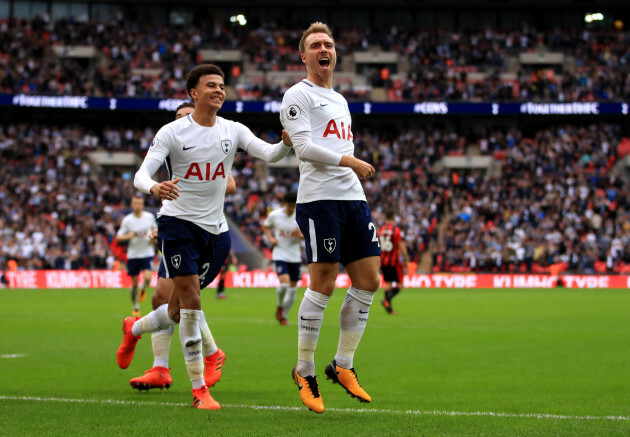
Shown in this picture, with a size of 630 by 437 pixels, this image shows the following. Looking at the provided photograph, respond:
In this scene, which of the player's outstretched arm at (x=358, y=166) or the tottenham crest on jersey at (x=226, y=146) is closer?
the player's outstretched arm at (x=358, y=166)

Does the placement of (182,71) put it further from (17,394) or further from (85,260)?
(17,394)

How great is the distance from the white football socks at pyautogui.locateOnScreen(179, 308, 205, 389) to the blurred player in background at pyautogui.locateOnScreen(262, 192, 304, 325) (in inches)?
349

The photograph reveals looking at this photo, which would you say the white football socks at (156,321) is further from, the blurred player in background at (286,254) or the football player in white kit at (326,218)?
the blurred player in background at (286,254)

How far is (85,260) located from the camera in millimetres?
37156

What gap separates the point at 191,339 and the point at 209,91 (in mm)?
2078

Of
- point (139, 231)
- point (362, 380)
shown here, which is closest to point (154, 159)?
point (362, 380)

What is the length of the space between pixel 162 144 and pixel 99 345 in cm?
617

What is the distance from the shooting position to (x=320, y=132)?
6578mm

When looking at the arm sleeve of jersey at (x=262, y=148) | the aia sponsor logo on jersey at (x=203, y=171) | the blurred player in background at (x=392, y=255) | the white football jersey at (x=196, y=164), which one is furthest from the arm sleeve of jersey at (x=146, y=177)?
the blurred player in background at (x=392, y=255)

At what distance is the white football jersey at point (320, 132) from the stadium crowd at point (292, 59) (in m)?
42.8

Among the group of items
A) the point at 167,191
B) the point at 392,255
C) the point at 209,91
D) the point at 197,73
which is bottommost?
the point at 392,255

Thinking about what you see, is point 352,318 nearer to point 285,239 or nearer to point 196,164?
point 196,164

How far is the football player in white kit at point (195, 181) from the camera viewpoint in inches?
277

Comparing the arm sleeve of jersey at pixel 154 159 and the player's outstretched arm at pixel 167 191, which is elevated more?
the arm sleeve of jersey at pixel 154 159
